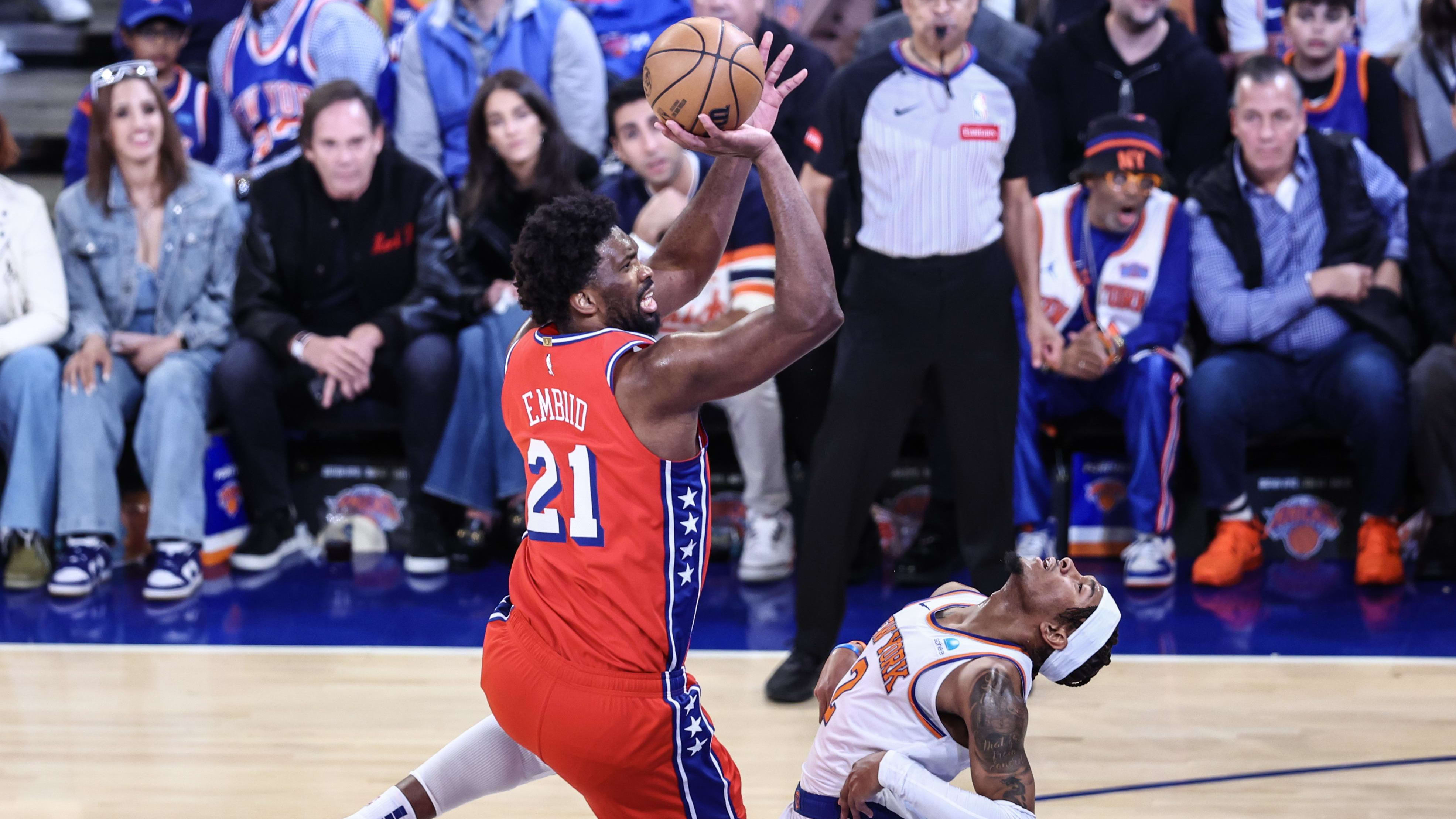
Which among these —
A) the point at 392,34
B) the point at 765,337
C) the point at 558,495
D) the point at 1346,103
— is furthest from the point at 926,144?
the point at 392,34

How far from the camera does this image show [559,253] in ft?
9.31

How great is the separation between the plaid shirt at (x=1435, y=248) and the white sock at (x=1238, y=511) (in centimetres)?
98

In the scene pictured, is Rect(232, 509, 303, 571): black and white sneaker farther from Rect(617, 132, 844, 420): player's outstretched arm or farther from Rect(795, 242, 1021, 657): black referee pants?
Rect(617, 132, 844, 420): player's outstretched arm

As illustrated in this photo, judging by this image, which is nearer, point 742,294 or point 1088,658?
point 1088,658

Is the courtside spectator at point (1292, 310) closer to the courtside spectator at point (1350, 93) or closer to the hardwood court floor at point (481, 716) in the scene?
the courtside spectator at point (1350, 93)

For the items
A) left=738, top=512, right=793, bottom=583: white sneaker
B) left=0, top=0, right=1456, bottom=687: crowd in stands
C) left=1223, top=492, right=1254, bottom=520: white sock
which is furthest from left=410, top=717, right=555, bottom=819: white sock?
left=1223, top=492, right=1254, bottom=520: white sock

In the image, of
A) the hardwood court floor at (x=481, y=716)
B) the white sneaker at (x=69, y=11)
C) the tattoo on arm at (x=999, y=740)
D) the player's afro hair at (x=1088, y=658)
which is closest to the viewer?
the tattoo on arm at (x=999, y=740)

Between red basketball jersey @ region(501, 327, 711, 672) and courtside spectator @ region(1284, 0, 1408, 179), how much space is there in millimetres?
4546

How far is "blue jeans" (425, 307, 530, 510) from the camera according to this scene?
6.02 metres

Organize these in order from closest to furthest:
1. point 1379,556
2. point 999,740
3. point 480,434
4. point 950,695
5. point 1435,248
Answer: point 999,740
point 950,695
point 1379,556
point 1435,248
point 480,434

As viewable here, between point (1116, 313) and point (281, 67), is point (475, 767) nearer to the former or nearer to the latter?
point (1116, 313)

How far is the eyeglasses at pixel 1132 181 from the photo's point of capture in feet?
19.2

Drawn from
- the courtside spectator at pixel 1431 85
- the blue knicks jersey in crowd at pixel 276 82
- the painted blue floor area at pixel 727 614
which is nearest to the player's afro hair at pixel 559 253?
the painted blue floor area at pixel 727 614

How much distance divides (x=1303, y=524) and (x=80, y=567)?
4821 mm
